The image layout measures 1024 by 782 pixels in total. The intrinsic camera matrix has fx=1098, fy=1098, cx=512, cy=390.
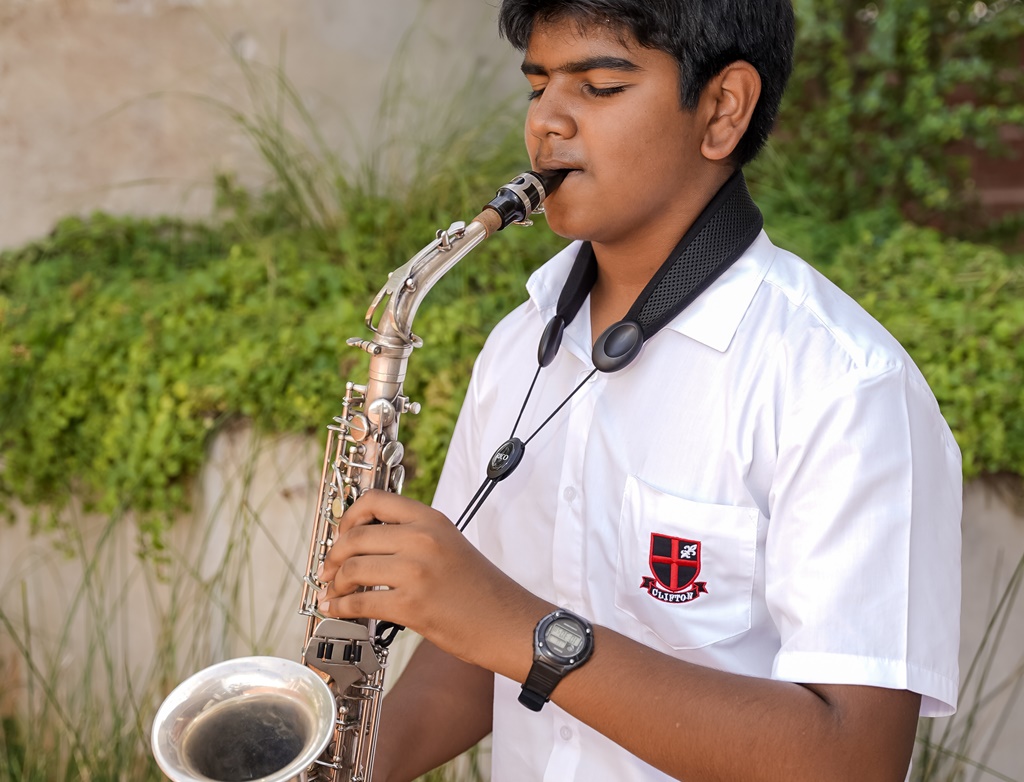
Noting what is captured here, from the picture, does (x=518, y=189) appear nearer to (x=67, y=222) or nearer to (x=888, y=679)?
(x=888, y=679)

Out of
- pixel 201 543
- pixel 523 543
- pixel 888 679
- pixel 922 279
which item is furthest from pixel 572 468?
pixel 922 279

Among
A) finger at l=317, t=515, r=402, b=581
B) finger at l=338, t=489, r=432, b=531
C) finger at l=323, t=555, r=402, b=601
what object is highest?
finger at l=338, t=489, r=432, b=531

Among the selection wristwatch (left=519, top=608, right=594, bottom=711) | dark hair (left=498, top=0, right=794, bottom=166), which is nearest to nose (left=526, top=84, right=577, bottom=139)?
dark hair (left=498, top=0, right=794, bottom=166)

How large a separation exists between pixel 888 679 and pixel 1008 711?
1960 millimetres

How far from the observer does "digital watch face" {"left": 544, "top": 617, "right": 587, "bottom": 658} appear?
1509 mm

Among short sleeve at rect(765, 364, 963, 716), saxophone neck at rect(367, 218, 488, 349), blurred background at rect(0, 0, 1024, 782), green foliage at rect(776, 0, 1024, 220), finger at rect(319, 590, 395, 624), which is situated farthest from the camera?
green foliage at rect(776, 0, 1024, 220)

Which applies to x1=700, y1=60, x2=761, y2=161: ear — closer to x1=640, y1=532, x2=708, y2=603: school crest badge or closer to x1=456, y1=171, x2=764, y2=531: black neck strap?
x1=456, y1=171, x2=764, y2=531: black neck strap

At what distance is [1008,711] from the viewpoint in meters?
3.12

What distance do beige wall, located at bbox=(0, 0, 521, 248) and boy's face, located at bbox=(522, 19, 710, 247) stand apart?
325 cm

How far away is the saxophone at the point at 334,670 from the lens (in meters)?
1.76

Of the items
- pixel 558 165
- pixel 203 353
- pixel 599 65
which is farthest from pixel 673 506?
pixel 203 353

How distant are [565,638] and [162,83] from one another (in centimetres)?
426

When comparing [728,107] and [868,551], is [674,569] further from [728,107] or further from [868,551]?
[728,107]

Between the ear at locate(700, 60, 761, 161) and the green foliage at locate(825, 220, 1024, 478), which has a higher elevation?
the ear at locate(700, 60, 761, 161)
